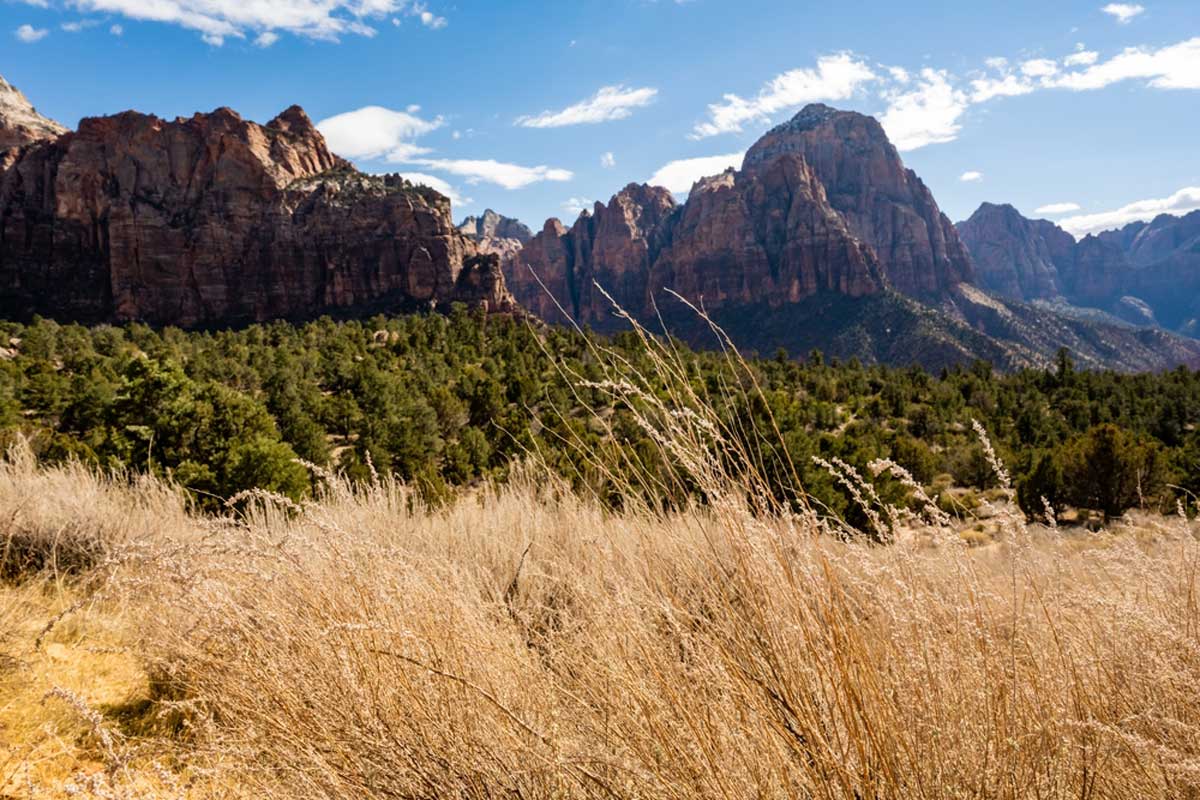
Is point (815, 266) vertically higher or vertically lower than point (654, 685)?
higher

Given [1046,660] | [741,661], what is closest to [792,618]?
[741,661]

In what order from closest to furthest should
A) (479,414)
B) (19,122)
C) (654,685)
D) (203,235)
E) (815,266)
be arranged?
(654,685) → (479,414) → (203,235) → (19,122) → (815,266)

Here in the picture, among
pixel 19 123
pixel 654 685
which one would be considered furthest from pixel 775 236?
pixel 654 685

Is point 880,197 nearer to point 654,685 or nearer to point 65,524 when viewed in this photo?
point 65,524

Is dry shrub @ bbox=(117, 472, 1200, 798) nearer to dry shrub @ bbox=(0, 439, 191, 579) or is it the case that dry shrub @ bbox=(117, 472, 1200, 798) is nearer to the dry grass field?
the dry grass field

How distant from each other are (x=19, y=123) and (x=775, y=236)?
14891cm

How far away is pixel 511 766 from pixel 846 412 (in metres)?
37.1

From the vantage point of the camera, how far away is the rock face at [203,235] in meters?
81.2

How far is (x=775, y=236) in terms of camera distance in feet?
471

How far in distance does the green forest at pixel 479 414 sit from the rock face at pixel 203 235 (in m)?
37.9

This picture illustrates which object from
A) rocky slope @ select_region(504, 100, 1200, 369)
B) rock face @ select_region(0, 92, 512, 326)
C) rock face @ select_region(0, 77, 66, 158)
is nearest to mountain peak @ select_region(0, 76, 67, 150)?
rock face @ select_region(0, 77, 66, 158)

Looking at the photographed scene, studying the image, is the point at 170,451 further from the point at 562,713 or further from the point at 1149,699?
the point at 1149,699

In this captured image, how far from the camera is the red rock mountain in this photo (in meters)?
135

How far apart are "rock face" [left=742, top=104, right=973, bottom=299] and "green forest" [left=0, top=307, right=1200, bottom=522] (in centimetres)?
12732
